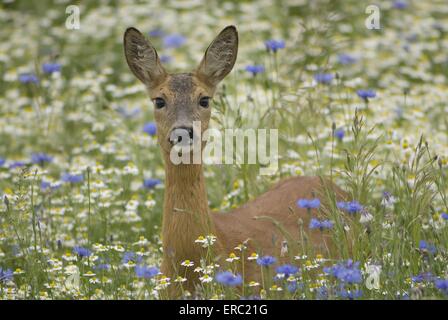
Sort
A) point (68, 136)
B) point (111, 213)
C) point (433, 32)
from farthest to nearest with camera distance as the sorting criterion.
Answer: point (433, 32) < point (68, 136) < point (111, 213)

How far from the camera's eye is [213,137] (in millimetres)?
7148

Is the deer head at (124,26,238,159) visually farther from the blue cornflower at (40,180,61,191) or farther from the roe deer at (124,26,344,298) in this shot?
the blue cornflower at (40,180,61,191)

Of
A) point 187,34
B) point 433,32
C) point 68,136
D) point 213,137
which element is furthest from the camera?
point 187,34

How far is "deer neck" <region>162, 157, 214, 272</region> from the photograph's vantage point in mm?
5066

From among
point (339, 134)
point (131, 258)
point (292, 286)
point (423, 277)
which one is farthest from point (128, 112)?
point (423, 277)

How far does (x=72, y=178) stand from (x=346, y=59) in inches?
141

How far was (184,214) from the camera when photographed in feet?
16.8

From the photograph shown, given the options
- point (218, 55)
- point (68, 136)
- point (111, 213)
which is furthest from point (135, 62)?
point (68, 136)

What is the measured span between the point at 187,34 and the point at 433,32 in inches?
107

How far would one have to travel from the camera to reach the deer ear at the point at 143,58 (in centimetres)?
551

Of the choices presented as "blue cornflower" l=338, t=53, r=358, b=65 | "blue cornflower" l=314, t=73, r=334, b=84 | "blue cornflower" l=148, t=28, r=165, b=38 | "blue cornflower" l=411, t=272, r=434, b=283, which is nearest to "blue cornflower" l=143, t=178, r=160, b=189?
"blue cornflower" l=314, t=73, r=334, b=84

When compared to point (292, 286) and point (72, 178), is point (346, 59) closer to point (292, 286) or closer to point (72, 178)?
point (72, 178)

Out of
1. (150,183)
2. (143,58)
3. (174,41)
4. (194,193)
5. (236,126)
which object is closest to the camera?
(194,193)
